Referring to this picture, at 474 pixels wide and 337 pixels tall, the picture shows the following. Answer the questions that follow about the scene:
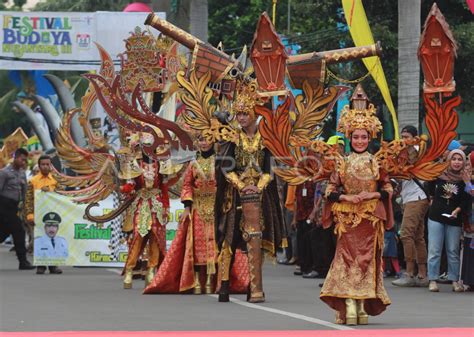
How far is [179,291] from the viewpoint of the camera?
1602 cm

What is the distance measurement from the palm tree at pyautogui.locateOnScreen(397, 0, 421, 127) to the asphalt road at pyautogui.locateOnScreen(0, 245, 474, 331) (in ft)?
14.3

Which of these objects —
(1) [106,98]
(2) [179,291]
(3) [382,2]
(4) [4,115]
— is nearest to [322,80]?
(2) [179,291]

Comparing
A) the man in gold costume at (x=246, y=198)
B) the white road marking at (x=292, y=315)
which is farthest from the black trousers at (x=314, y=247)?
the white road marking at (x=292, y=315)

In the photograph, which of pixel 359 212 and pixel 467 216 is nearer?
pixel 359 212

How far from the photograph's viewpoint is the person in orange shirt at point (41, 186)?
20606 mm

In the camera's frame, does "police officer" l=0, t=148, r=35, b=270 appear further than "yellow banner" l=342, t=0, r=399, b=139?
Yes

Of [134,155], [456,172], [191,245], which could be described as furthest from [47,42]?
[456,172]

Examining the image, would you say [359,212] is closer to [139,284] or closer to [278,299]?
[278,299]

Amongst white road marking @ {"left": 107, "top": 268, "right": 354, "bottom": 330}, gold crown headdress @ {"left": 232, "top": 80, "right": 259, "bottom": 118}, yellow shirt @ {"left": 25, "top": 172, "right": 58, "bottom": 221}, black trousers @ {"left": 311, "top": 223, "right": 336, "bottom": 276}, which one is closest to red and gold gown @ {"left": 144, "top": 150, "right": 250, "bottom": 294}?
white road marking @ {"left": 107, "top": 268, "right": 354, "bottom": 330}

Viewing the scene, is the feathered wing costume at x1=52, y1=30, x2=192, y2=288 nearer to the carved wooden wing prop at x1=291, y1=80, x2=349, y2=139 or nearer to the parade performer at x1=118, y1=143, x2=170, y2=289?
the parade performer at x1=118, y1=143, x2=170, y2=289

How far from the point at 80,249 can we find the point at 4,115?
46.0 m

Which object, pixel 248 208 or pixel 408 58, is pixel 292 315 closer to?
pixel 248 208

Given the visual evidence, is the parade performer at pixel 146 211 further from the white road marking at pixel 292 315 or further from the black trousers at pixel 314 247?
the black trousers at pixel 314 247

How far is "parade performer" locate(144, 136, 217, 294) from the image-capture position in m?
15.8
